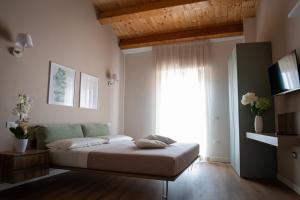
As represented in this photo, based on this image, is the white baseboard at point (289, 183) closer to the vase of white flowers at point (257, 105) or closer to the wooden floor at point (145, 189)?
the wooden floor at point (145, 189)

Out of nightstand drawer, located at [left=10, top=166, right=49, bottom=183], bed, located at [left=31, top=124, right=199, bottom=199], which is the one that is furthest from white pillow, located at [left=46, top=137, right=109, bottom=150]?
nightstand drawer, located at [left=10, top=166, right=49, bottom=183]

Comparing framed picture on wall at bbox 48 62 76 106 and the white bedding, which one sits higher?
framed picture on wall at bbox 48 62 76 106

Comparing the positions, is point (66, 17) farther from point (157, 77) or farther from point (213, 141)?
point (213, 141)

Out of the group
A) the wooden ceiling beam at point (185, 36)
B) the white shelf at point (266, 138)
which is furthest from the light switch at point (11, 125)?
the wooden ceiling beam at point (185, 36)

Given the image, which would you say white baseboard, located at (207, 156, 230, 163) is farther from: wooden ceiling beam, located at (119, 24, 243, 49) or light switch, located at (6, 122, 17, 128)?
light switch, located at (6, 122, 17, 128)

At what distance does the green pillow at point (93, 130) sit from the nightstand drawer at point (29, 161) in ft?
3.62

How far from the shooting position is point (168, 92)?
218 inches

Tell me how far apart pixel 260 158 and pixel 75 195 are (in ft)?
9.40

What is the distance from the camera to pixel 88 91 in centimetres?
453

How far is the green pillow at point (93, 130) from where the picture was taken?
403cm

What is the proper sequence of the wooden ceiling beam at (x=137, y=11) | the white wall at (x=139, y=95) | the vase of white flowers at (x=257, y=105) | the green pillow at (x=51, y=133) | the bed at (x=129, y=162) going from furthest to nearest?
the white wall at (x=139, y=95) < the wooden ceiling beam at (x=137, y=11) < the vase of white flowers at (x=257, y=105) < the green pillow at (x=51, y=133) < the bed at (x=129, y=162)

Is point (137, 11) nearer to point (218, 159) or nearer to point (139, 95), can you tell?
point (139, 95)

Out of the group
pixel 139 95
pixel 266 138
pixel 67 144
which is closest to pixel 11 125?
pixel 67 144

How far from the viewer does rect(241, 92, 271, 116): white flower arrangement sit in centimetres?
342
